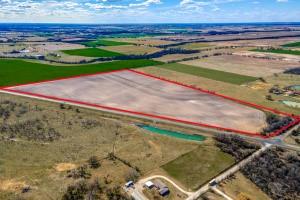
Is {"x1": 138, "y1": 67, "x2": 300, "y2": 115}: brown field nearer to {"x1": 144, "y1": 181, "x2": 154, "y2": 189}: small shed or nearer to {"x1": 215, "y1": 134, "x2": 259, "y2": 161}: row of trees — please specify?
{"x1": 215, "y1": 134, "x2": 259, "y2": 161}: row of trees

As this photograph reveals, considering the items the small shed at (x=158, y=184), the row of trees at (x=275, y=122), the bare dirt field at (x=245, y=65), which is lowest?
the small shed at (x=158, y=184)

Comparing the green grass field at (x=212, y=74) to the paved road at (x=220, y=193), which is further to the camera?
the green grass field at (x=212, y=74)

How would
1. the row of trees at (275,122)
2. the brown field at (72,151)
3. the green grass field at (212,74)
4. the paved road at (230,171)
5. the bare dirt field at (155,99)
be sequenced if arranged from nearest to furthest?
1. the paved road at (230,171)
2. the brown field at (72,151)
3. the row of trees at (275,122)
4. the bare dirt field at (155,99)
5. the green grass field at (212,74)

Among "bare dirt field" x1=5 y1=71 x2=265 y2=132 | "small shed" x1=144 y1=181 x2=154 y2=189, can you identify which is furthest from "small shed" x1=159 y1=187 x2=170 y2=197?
"bare dirt field" x1=5 y1=71 x2=265 y2=132

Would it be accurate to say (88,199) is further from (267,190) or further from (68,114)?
(68,114)

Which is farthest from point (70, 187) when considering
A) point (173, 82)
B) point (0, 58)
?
point (0, 58)

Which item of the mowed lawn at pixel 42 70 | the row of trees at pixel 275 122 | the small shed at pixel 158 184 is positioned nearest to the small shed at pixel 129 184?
the small shed at pixel 158 184

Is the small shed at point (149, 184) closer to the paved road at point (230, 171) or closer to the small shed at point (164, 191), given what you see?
the small shed at point (164, 191)
